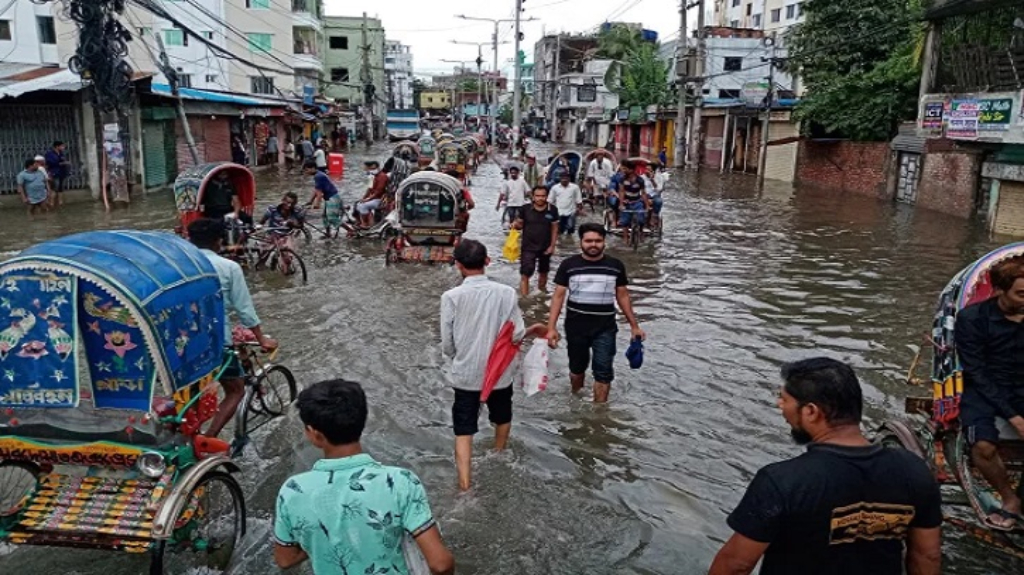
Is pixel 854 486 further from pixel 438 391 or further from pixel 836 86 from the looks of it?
pixel 836 86

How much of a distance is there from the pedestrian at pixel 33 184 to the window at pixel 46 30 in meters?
20.9

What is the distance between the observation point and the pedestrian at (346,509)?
257cm

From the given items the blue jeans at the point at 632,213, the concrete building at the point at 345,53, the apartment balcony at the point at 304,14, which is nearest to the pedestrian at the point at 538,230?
the blue jeans at the point at 632,213

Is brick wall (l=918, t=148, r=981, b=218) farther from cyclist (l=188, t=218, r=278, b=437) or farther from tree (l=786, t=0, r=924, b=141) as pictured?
cyclist (l=188, t=218, r=278, b=437)

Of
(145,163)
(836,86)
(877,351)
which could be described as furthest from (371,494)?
(836,86)

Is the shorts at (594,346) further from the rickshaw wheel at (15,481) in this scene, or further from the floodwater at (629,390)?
the rickshaw wheel at (15,481)

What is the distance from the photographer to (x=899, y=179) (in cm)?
2416

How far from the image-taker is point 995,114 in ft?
55.3

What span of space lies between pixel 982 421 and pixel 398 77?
98.6 m

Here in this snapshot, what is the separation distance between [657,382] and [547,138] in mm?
70367

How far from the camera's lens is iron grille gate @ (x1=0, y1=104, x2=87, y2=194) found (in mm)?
18656

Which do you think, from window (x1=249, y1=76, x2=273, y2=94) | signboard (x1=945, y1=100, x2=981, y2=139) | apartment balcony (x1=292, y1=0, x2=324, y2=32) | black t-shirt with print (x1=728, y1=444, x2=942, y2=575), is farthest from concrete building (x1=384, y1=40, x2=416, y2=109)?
black t-shirt with print (x1=728, y1=444, x2=942, y2=575)

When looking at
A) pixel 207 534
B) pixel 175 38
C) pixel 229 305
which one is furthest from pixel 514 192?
pixel 175 38

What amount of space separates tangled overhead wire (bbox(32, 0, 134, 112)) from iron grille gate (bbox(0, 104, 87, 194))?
2.09 meters
